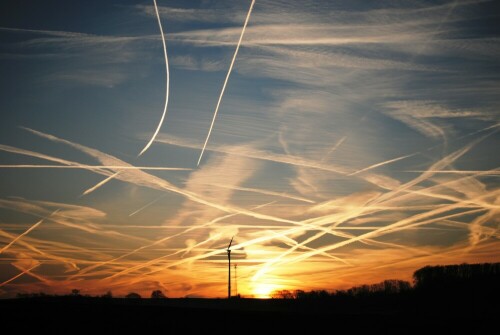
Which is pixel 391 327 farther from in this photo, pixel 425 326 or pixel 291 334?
pixel 291 334

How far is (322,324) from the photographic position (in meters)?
25.0

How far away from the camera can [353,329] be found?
23.7m

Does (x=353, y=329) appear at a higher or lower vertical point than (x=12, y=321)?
lower

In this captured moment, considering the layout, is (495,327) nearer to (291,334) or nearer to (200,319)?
(291,334)

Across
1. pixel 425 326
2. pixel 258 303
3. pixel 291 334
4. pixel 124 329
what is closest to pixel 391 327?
pixel 425 326

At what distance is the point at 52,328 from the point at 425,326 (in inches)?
933

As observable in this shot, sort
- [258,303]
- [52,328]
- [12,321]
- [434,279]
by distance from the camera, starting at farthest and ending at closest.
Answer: [434,279]
[258,303]
[12,321]
[52,328]

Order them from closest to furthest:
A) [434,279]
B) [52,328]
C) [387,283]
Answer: [52,328], [434,279], [387,283]

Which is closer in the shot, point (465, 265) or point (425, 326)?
point (425, 326)

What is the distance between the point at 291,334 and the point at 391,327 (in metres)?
8.04

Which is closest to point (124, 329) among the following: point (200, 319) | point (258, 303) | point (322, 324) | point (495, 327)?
point (200, 319)

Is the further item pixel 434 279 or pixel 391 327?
pixel 434 279

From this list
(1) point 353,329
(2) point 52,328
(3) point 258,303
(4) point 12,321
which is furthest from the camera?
(3) point 258,303

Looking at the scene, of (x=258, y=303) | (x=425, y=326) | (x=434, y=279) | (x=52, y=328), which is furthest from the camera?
(x=434, y=279)
